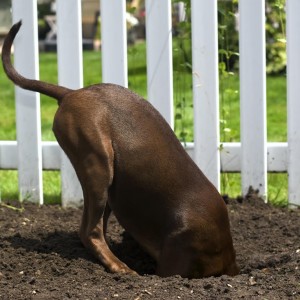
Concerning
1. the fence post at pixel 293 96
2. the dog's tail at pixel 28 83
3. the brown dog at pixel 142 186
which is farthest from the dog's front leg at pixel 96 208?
the fence post at pixel 293 96

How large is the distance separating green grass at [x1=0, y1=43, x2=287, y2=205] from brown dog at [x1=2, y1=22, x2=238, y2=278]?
1269 millimetres

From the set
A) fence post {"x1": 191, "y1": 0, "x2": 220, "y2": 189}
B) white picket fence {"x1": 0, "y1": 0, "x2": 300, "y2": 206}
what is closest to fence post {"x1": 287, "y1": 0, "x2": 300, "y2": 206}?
white picket fence {"x1": 0, "y1": 0, "x2": 300, "y2": 206}

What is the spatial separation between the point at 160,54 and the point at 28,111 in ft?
2.48

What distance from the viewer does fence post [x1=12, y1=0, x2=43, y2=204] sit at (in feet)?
16.7

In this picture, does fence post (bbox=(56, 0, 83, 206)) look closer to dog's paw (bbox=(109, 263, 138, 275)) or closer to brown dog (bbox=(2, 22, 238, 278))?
brown dog (bbox=(2, 22, 238, 278))

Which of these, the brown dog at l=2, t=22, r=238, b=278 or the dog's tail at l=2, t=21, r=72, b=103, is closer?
the brown dog at l=2, t=22, r=238, b=278

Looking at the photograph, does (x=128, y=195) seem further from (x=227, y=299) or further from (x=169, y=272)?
(x=227, y=299)

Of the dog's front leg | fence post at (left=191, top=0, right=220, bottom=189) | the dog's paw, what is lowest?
the dog's paw

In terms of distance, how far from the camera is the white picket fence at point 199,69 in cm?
502

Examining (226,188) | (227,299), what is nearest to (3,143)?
(226,188)

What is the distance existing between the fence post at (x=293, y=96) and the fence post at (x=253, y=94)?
13 cm

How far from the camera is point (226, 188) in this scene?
536cm

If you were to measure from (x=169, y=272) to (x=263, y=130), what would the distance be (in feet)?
4.63

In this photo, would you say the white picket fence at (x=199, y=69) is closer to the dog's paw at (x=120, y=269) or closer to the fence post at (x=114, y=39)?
the fence post at (x=114, y=39)
